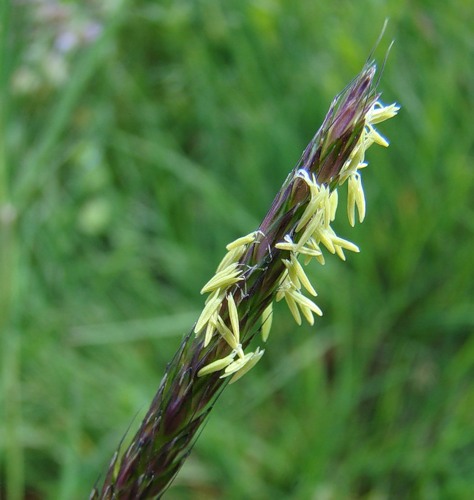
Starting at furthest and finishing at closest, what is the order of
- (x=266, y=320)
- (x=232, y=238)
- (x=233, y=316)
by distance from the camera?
(x=232, y=238), (x=266, y=320), (x=233, y=316)

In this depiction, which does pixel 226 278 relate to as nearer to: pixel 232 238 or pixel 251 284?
pixel 251 284

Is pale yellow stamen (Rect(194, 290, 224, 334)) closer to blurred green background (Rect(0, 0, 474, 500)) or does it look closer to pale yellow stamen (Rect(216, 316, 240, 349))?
pale yellow stamen (Rect(216, 316, 240, 349))

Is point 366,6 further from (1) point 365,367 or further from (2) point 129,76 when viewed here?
(1) point 365,367

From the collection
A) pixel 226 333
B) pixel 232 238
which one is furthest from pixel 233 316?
pixel 232 238

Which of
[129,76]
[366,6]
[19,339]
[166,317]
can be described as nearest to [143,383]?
[166,317]

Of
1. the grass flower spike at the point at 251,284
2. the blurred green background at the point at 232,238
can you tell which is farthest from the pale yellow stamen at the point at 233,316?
the blurred green background at the point at 232,238

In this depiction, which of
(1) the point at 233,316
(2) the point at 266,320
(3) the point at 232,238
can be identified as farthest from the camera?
(3) the point at 232,238

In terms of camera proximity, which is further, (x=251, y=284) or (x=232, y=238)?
(x=232, y=238)
